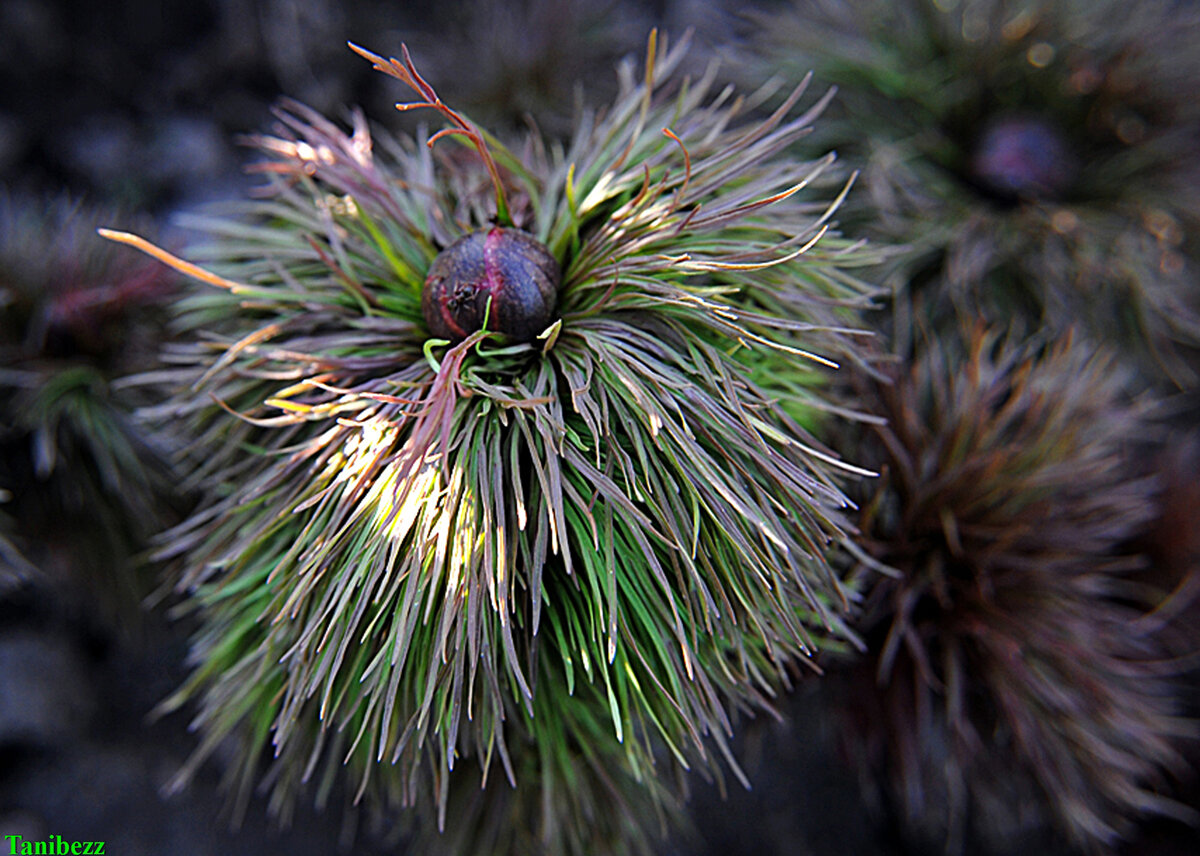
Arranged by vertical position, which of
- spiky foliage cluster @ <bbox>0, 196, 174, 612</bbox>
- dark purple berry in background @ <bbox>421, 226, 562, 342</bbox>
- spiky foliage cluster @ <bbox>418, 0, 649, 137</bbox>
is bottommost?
dark purple berry in background @ <bbox>421, 226, 562, 342</bbox>

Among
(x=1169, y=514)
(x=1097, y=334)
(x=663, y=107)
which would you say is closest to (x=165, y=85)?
(x=663, y=107)

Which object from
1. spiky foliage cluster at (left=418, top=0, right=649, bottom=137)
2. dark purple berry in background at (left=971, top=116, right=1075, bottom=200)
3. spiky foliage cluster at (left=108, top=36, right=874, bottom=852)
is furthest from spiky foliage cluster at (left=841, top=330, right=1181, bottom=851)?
spiky foliage cluster at (left=418, top=0, right=649, bottom=137)

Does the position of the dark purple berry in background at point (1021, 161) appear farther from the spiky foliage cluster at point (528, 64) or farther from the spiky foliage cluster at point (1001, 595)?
the spiky foliage cluster at point (528, 64)

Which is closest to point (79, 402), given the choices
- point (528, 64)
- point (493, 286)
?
point (493, 286)

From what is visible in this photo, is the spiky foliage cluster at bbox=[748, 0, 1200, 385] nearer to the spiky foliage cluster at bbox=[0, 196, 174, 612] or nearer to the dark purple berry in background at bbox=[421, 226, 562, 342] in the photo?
the dark purple berry in background at bbox=[421, 226, 562, 342]

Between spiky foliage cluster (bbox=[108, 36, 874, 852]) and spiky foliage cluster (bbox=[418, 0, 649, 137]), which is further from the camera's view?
spiky foliage cluster (bbox=[418, 0, 649, 137])

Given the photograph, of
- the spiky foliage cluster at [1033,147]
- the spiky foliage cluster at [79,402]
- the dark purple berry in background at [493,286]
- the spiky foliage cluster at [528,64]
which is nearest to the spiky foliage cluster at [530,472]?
the dark purple berry in background at [493,286]

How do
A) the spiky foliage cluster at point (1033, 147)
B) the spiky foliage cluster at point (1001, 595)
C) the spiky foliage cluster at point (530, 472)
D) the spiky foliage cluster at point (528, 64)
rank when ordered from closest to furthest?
the spiky foliage cluster at point (530, 472) < the spiky foliage cluster at point (1001, 595) < the spiky foliage cluster at point (1033, 147) < the spiky foliage cluster at point (528, 64)
